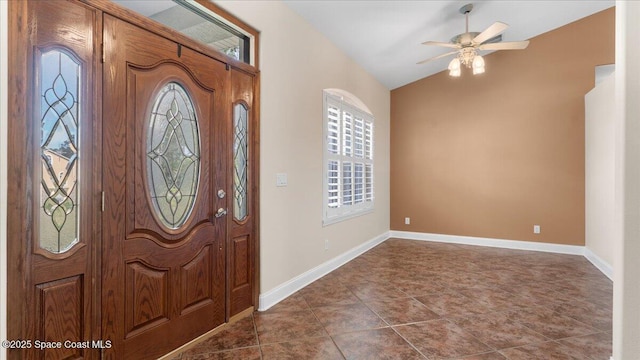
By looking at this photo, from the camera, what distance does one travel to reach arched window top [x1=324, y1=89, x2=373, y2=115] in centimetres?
417

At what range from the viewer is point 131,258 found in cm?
186

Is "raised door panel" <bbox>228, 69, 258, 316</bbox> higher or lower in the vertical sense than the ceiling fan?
lower

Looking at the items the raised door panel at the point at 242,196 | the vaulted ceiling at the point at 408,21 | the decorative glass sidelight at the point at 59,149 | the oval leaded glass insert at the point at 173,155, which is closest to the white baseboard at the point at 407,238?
the raised door panel at the point at 242,196

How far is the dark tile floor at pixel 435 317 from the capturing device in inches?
86.9

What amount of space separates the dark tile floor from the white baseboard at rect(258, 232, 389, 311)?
2.8 inches

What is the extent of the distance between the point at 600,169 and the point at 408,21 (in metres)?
3.29

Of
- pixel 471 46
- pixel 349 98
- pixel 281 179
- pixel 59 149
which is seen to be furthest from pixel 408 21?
pixel 59 149

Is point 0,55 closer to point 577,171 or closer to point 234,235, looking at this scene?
point 234,235

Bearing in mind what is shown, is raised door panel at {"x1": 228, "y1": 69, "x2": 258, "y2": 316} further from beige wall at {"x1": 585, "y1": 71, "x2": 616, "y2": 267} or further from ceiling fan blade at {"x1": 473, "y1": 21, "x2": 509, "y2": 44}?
beige wall at {"x1": 585, "y1": 71, "x2": 616, "y2": 267}

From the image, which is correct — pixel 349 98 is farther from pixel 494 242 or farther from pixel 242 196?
pixel 494 242

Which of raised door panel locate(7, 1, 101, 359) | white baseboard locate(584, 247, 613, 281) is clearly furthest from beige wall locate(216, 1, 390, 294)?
white baseboard locate(584, 247, 613, 281)

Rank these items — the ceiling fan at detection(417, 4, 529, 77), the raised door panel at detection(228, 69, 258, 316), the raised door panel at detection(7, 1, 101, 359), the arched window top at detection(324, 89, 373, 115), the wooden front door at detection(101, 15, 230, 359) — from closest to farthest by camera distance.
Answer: the raised door panel at detection(7, 1, 101, 359) → the wooden front door at detection(101, 15, 230, 359) → the raised door panel at detection(228, 69, 258, 316) → the ceiling fan at detection(417, 4, 529, 77) → the arched window top at detection(324, 89, 373, 115)

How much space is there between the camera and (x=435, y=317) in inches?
107

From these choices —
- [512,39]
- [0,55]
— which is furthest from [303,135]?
[512,39]
